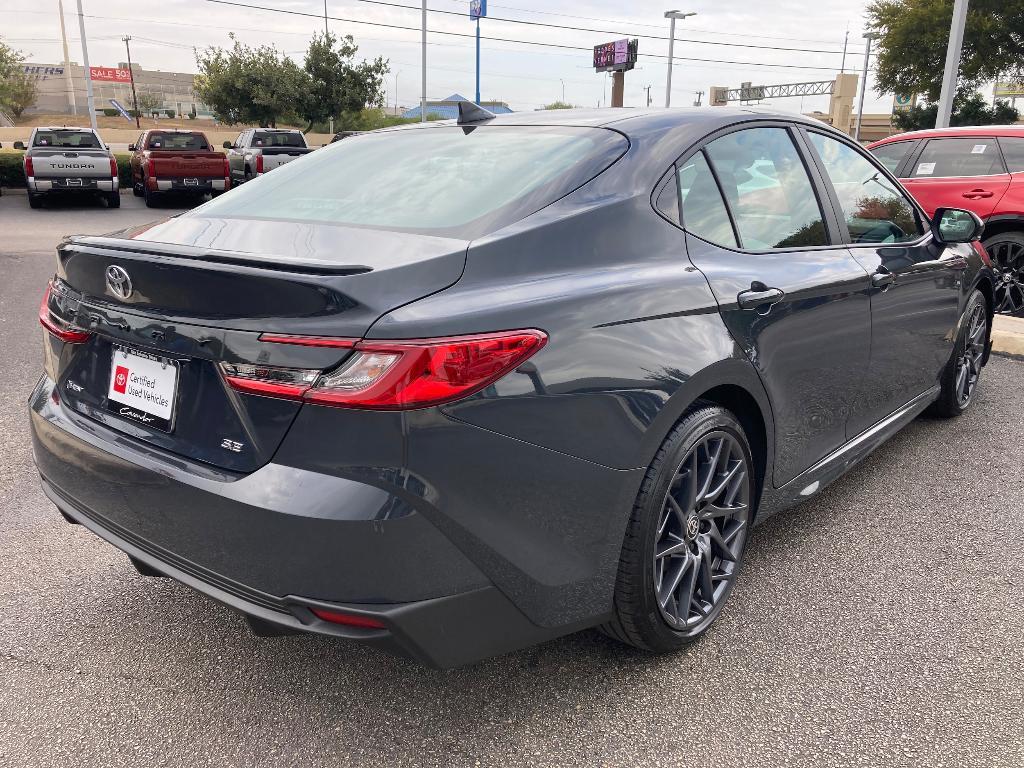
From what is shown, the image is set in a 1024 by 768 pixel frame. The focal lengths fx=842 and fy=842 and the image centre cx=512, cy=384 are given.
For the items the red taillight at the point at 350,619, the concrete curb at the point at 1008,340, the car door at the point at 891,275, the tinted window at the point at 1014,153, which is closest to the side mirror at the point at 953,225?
the car door at the point at 891,275

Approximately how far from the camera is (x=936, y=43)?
31.7 meters

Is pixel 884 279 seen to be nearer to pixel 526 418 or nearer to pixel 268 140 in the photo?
pixel 526 418

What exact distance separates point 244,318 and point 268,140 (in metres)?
21.1

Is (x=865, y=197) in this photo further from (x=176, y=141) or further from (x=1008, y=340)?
(x=176, y=141)

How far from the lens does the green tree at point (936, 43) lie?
30.4 meters

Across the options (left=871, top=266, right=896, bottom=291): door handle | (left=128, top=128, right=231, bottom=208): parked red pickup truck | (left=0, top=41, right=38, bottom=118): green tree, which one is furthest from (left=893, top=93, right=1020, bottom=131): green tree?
(left=0, top=41, right=38, bottom=118): green tree

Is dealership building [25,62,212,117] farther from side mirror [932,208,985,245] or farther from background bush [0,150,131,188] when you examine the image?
side mirror [932,208,985,245]

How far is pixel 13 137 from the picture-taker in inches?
1790

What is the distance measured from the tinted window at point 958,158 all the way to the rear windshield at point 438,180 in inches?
250

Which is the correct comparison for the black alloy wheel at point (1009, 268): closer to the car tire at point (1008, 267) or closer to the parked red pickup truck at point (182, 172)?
the car tire at point (1008, 267)

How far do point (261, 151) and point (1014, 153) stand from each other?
52.3 ft

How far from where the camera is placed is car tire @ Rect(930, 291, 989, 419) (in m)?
4.46

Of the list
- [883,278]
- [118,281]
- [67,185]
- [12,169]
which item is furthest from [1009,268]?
[12,169]

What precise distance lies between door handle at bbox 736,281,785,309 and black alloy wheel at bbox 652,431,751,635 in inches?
15.7
